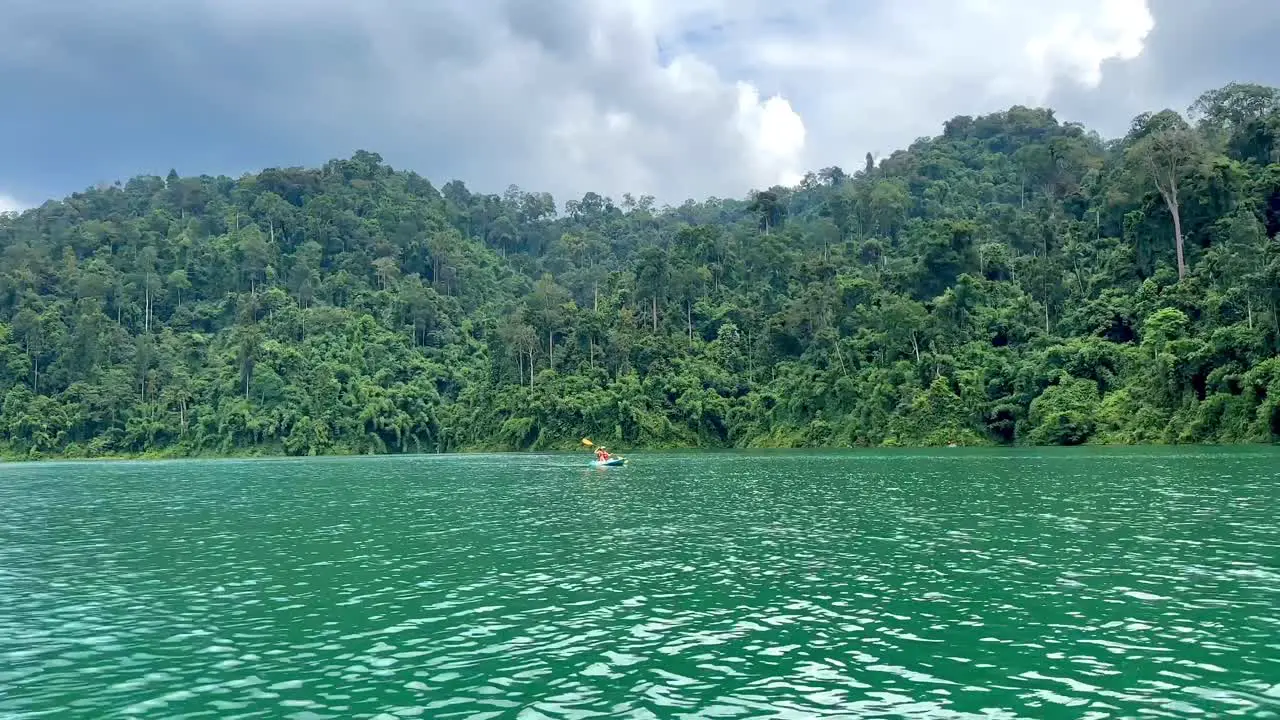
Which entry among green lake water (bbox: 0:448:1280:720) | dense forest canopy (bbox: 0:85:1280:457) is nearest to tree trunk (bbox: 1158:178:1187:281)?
dense forest canopy (bbox: 0:85:1280:457)

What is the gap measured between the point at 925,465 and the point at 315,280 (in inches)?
4495

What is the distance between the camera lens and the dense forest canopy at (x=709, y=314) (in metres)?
72.1

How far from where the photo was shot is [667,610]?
14.9 meters

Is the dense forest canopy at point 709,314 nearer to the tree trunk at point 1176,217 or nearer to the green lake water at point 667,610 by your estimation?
the tree trunk at point 1176,217

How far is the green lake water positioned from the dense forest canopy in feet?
135

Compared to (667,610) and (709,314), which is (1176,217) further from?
(667,610)

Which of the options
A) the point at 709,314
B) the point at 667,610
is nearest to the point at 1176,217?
the point at 709,314

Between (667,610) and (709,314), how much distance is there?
10304 cm

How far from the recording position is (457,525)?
28203 millimetres

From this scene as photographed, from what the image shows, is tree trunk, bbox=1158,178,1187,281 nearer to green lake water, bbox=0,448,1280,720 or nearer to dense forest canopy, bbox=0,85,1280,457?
dense forest canopy, bbox=0,85,1280,457

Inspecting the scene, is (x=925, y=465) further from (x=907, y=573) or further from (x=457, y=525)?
(x=907, y=573)

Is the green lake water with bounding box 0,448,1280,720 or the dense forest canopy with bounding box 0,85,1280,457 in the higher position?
the dense forest canopy with bounding box 0,85,1280,457

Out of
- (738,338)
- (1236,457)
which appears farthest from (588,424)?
(1236,457)

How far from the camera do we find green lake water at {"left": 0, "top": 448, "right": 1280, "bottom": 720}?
10.4m
